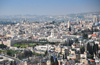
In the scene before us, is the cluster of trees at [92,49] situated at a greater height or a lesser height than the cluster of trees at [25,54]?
greater

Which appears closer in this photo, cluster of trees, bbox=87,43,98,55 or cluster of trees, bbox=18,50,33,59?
cluster of trees, bbox=87,43,98,55

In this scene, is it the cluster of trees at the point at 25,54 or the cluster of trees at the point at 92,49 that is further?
the cluster of trees at the point at 25,54

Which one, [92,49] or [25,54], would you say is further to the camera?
[25,54]

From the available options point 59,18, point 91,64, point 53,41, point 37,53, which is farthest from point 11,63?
point 59,18

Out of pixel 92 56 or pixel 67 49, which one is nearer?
pixel 92 56

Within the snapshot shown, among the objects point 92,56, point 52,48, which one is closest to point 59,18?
point 52,48

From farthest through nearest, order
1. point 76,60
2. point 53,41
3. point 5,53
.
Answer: point 53,41 → point 5,53 → point 76,60

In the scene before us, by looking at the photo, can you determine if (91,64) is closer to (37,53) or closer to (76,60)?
(76,60)

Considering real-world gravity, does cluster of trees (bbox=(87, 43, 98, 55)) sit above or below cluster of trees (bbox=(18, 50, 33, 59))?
above

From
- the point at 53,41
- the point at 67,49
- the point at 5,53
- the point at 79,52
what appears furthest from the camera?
the point at 53,41

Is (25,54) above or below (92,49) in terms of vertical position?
below
